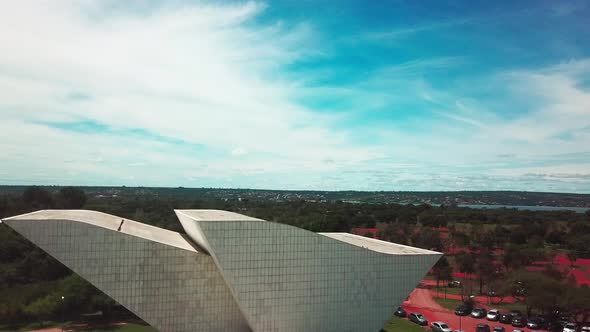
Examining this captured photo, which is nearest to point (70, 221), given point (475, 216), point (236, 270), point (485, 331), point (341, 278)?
point (236, 270)

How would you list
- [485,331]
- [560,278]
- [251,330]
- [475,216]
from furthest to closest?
[475,216]
[560,278]
[485,331]
[251,330]

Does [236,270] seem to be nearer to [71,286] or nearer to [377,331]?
[377,331]

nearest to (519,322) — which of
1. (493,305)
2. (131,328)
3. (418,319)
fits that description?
(493,305)

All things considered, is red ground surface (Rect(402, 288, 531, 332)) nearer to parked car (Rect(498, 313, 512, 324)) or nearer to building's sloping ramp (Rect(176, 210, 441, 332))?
parked car (Rect(498, 313, 512, 324))

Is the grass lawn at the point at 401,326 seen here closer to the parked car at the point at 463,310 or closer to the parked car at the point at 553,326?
the parked car at the point at 463,310

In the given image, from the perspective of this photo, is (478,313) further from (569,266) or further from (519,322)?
(569,266)

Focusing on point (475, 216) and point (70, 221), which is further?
point (475, 216)

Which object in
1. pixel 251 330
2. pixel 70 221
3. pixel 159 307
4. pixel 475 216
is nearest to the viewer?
pixel 70 221
